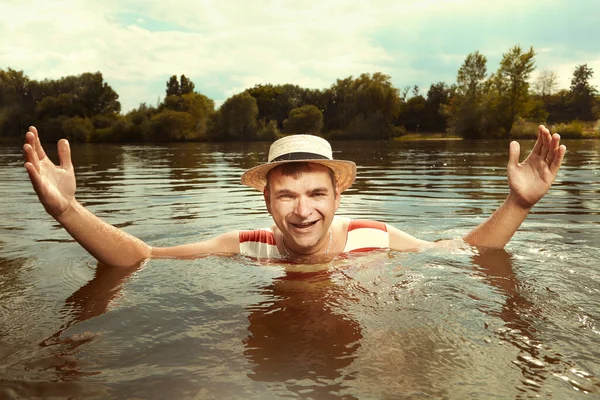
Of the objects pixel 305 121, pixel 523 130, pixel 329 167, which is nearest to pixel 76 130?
pixel 305 121

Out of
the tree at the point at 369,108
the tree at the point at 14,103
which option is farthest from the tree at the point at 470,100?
the tree at the point at 14,103

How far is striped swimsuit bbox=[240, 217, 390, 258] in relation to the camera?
4160mm

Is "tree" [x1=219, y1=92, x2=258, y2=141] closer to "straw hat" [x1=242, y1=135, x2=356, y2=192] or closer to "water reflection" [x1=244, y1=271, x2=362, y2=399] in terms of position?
"straw hat" [x1=242, y1=135, x2=356, y2=192]

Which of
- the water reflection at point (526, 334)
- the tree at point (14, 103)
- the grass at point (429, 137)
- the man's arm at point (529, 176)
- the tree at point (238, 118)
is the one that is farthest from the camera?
the tree at point (14, 103)

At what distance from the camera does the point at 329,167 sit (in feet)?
11.9

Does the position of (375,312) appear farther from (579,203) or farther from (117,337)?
(579,203)

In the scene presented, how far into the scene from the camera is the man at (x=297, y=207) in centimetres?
336

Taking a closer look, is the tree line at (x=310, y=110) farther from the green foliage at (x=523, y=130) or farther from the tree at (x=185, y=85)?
the tree at (x=185, y=85)

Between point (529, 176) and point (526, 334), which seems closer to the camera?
point (526, 334)

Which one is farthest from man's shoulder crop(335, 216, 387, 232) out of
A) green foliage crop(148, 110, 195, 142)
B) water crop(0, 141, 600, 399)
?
green foliage crop(148, 110, 195, 142)

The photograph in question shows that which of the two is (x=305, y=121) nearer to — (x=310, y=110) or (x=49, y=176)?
(x=310, y=110)

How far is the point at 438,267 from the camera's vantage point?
393cm

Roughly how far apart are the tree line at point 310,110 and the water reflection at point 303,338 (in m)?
56.1

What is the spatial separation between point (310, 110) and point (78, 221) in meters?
65.3
